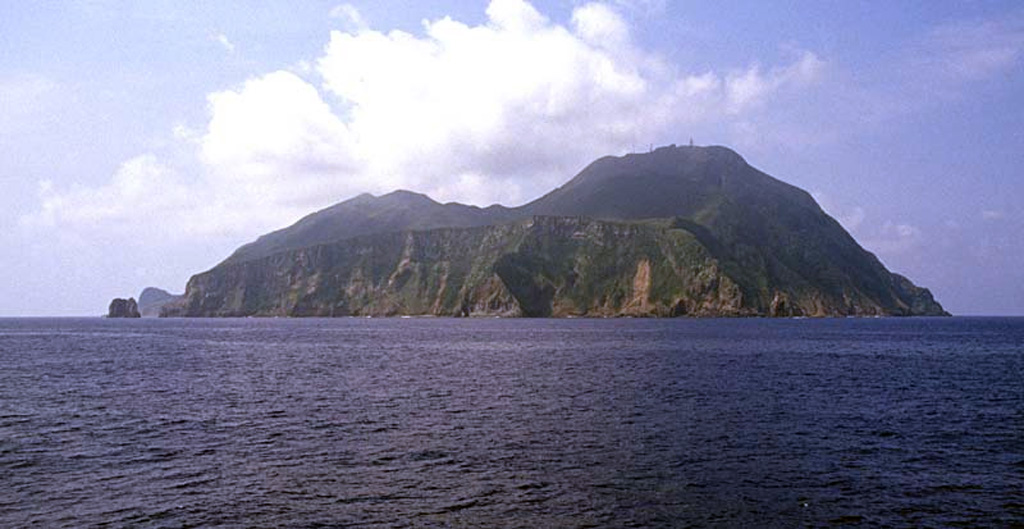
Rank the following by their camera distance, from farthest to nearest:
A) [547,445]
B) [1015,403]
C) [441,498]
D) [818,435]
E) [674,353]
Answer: [674,353] < [1015,403] < [818,435] < [547,445] < [441,498]

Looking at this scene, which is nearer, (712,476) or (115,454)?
(712,476)

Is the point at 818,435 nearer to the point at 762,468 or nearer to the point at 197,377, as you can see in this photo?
the point at 762,468

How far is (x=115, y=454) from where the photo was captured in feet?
153

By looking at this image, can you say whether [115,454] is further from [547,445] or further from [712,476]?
[712,476]

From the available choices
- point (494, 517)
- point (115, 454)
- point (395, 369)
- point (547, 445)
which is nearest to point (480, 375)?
point (395, 369)

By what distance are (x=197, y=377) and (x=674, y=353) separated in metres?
83.9

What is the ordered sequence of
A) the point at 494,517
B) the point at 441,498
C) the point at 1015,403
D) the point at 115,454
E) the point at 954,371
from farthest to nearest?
the point at 954,371 < the point at 1015,403 < the point at 115,454 < the point at 441,498 < the point at 494,517

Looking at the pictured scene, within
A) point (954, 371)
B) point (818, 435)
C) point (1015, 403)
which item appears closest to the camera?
point (818, 435)

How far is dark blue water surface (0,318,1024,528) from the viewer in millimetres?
34938

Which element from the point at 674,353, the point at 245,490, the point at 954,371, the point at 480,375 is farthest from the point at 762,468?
the point at 674,353

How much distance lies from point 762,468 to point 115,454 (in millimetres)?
40262

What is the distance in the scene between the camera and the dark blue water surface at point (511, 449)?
34938 mm

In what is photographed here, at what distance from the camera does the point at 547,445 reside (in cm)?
4994

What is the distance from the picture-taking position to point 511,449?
48.6 metres
